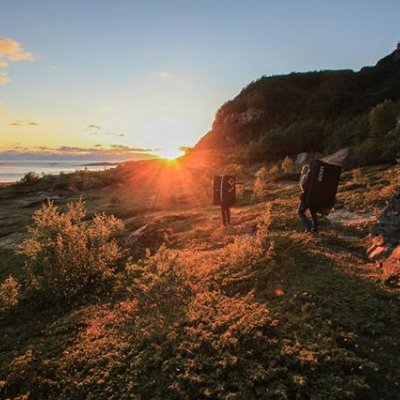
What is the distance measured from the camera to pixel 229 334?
25.4 ft

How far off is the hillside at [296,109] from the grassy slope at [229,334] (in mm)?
56807

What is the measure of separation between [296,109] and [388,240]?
4079 inches

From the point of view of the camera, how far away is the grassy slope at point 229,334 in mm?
6488

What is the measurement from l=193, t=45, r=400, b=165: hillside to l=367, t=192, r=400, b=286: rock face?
54.7 meters

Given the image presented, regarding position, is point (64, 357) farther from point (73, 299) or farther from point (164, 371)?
point (73, 299)

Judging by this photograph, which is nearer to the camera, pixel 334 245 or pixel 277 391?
pixel 277 391

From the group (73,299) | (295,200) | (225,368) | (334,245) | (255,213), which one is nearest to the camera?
(225,368)

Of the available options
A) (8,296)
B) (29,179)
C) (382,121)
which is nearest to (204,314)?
(8,296)

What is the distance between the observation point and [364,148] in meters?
38.2

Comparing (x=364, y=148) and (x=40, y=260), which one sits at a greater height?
(x=364, y=148)

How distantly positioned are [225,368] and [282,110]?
369 ft

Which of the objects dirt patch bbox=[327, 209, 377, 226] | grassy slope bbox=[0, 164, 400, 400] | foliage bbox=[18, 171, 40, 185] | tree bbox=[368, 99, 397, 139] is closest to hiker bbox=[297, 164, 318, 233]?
grassy slope bbox=[0, 164, 400, 400]

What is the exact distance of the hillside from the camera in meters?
69.7

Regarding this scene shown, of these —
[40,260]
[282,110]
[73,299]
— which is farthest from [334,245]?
[282,110]
